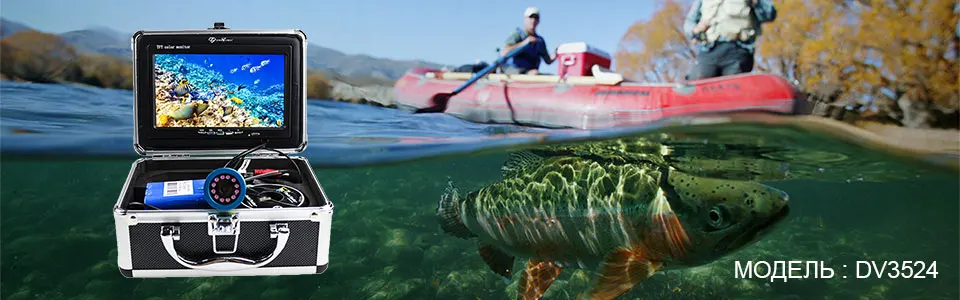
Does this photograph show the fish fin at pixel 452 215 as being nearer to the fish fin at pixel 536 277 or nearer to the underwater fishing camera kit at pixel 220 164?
the fish fin at pixel 536 277

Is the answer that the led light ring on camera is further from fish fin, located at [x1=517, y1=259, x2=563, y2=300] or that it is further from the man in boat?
the man in boat

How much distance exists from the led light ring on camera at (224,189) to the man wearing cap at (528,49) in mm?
4839

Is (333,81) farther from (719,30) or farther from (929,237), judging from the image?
(929,237)

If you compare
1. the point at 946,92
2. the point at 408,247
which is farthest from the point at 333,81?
the point at 946,92

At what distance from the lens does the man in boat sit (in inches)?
251

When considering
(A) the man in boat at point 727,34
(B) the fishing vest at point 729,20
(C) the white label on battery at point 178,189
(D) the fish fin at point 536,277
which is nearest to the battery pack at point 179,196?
(C) the white label on battery at point 178,189

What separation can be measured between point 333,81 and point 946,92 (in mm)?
7661

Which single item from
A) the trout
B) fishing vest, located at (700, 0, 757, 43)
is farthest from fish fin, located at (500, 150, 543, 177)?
fishing vest, located at (700, 0, 757, 43)

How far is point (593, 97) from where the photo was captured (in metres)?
6.54

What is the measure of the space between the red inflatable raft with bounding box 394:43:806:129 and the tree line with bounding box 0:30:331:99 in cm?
152

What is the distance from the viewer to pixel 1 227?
31.8ft

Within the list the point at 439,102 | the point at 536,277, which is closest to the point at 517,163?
the point at 536,277

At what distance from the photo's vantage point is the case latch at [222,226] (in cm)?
234

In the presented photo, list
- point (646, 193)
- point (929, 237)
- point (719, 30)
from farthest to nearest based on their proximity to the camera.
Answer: point (929, 237), point (719, 30), point (646, 193)
